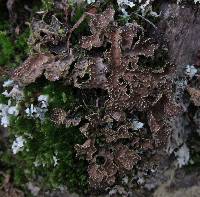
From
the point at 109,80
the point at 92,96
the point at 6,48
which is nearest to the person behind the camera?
the point at 109,80

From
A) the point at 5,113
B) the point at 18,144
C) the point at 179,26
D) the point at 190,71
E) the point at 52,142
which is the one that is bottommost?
the point at 18,144

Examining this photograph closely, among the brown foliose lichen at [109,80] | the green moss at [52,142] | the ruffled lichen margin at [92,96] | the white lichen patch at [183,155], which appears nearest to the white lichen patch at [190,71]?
the ruffled lichen margin at [92,96]

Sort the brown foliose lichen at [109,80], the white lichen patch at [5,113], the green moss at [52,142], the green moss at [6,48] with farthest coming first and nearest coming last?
the green moss at [6,48], the white lichen patch at [5,113], the green moss at [52,142], the brown foliose lichen at [109,80]

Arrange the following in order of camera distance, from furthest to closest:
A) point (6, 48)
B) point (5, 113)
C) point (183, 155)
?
point (183, 155) → point (6, 48) → point (5, 113)

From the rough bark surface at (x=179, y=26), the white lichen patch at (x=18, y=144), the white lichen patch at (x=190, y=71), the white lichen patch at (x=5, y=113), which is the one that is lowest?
the white lichen patch at (x=18, y=144)

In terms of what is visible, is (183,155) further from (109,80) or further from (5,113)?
(5,113)

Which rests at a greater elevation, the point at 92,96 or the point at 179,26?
the point at 179,26

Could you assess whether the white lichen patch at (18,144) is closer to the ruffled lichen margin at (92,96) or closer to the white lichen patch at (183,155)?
the ruffled lichen margin at (92,96)

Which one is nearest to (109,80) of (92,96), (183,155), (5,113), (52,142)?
(92,96)

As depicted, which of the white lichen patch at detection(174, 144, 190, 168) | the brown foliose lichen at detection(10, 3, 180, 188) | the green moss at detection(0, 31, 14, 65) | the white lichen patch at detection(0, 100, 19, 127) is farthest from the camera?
the white lichen patch at detection(174, 144, 190, 168)

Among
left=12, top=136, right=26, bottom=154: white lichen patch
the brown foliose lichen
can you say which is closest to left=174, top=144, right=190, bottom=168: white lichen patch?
the brown foliose lichen

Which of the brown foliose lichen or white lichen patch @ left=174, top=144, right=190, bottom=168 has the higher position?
the brown foliose lichen

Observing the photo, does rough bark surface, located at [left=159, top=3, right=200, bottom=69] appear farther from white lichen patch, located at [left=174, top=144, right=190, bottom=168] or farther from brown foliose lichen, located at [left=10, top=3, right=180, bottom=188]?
white lichen patch, located at [left=174, top=144, right=190, bottom=168]
